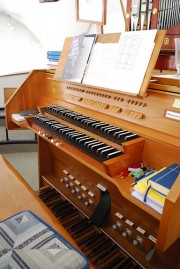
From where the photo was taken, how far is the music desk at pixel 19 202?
3.65 feet

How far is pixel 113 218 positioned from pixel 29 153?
2.19 metres

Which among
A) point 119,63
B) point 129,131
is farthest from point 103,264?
point 119,63

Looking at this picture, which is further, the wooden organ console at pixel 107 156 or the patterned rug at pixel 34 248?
the wooden organ console at pixel 107 156

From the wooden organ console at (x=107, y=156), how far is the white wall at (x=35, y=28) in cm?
145

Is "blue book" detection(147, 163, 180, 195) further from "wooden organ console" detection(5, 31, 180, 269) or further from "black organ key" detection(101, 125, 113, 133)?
"black organ key" detection(101, 125, 113, 133)

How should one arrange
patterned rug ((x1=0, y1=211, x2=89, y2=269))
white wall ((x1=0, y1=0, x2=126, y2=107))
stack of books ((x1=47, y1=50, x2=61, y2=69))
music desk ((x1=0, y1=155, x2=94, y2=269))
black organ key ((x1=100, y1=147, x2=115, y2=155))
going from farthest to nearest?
white wall ((x1=0, y1=0, x2=126, y2=107)), stack of books ((x1=47, y1=50, x2=61, y2=69)), black organ key ((x1=100, y1=147, x2=115, y2=155)), music desk ((x1=0, y1=155, x2=94, y2=269)), patterned rug ((x1=0, y1=211, x2=89, y2=269))

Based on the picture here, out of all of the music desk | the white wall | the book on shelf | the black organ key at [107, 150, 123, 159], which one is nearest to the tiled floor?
the music desk

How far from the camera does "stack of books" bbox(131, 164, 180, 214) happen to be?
2.92ft

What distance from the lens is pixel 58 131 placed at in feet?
5.21

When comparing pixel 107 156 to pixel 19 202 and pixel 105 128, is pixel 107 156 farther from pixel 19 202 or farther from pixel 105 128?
pixel 19 202

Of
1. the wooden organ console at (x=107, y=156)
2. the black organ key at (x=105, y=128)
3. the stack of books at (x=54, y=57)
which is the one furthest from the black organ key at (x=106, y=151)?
the stack of books at (x=54, y=57)

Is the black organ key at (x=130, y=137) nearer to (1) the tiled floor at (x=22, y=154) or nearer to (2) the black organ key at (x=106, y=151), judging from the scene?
(2) the black organ key at (x=106, y=151)

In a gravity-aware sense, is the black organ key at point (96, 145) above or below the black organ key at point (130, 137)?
below

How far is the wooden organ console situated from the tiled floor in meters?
0.63
